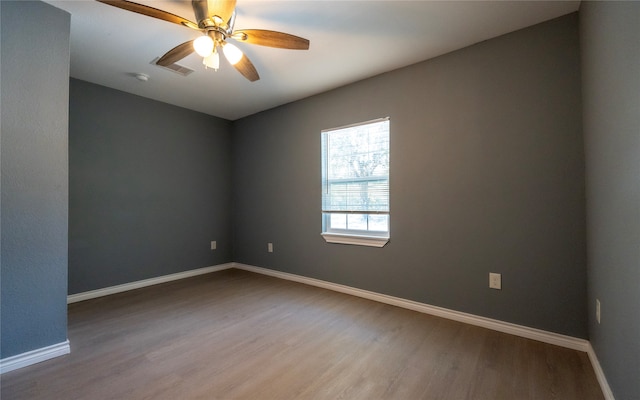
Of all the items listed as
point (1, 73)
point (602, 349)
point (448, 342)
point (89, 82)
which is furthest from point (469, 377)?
point (89, 82)

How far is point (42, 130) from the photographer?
178 centimetres

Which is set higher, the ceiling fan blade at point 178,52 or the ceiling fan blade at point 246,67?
the ceiling fan blade at point 178,52

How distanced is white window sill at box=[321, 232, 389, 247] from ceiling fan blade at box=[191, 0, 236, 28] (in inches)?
88.6

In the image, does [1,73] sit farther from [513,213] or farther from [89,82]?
[513,213]

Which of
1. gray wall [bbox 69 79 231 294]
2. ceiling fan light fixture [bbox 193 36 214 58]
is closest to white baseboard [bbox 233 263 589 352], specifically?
gray wall [bbox 69 79 231 294]

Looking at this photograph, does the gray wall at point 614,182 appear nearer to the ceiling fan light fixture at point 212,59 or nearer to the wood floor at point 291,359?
the wood floor at point 291,359

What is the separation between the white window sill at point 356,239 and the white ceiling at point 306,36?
5.68ft

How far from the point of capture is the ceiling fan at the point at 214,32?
155 centimetres

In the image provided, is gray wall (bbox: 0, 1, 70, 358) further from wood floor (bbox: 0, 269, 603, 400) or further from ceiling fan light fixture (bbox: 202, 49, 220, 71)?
ceiling fan light fixture (bbox: 202, 49, 220, 71)

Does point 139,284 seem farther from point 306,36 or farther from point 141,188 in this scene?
point 306,36

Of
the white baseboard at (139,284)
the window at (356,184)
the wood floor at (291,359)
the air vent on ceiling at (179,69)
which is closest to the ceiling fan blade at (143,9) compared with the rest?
the air vent on ceiling at (179,69)

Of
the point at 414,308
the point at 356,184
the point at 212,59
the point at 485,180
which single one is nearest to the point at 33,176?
the point at 212,59

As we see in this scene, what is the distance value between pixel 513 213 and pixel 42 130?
338cm

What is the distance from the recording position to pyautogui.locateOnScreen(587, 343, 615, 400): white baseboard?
1.39 meters
